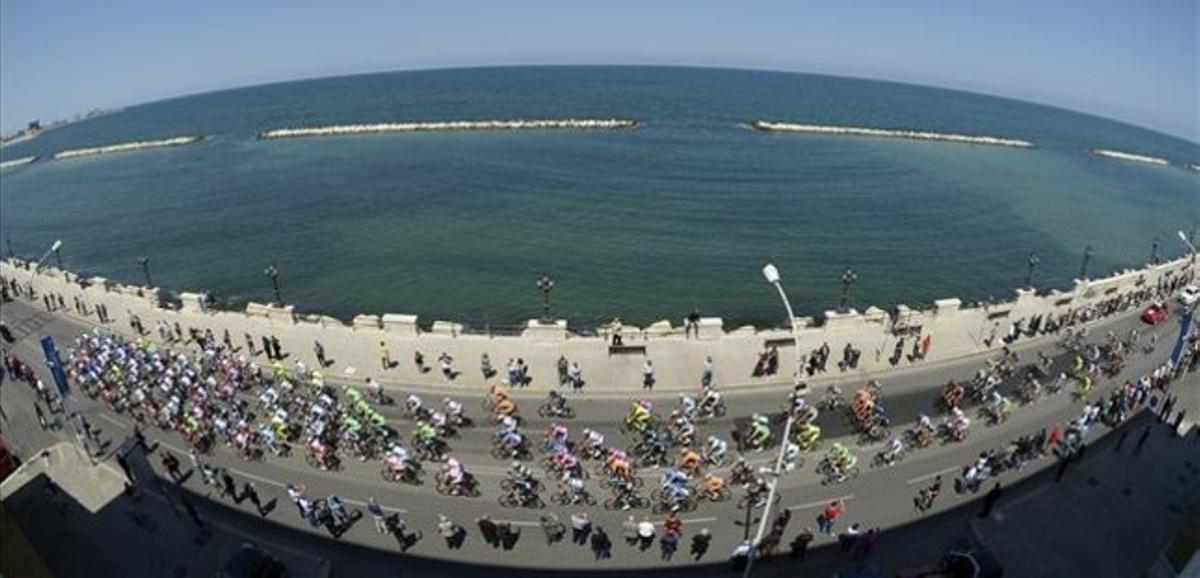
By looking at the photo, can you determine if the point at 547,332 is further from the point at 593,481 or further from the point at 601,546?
the point at 601,546

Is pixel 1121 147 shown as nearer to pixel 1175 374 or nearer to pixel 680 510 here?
pixel 1175 374

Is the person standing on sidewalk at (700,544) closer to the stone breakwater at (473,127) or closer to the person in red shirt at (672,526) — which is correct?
the person in red shirt at (672,526)

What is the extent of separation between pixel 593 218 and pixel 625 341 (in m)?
37.8

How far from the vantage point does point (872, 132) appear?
142625mm

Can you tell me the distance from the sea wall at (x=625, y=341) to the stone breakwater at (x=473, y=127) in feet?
337

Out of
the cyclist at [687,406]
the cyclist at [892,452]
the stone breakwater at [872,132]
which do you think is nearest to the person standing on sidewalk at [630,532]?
the cyclist at [687,406]

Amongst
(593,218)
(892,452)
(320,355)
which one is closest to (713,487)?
(892,452)

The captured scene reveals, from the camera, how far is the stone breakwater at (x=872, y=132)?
138500mm

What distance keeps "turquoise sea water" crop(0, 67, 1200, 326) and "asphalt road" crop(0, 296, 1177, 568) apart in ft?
51.7

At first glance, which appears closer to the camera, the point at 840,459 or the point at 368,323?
the point at 840,459

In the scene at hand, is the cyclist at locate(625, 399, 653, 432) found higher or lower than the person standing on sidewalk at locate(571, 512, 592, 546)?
higher

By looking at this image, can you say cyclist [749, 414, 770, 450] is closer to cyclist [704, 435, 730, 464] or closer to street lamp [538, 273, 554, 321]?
cyclist [704, 435, 730, 464]

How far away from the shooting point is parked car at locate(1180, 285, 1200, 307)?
35816 mm

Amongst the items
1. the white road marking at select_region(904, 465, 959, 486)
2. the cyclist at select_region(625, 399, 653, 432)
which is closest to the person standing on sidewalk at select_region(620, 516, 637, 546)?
the cyclist at select_region(625, 399, 653, 432)
